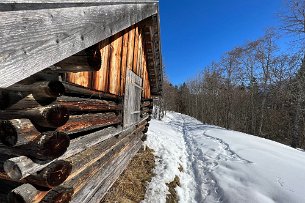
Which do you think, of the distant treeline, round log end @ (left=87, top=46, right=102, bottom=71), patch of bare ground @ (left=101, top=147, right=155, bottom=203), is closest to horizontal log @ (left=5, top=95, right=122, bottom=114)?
round log end @ (left=87, top=46, right=102, bottom=71)

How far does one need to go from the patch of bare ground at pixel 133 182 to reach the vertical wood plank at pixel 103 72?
2490 mm

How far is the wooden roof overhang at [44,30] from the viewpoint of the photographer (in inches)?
59.5

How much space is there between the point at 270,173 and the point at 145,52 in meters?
5.77

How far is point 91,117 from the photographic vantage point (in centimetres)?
410

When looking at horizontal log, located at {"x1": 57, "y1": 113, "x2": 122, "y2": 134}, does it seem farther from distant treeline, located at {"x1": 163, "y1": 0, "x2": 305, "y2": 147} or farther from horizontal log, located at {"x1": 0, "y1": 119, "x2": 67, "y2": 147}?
distant treeline, located at {"x1": 163, "y1": 0, "x2": 305, "y2": 147}

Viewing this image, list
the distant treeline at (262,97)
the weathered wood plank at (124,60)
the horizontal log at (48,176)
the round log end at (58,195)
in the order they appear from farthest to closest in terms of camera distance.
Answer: the distant treeline at (262,97) → the weathered wood plank at (124,60) → the round log end at (58,195) → the horizontal log at (48,176)

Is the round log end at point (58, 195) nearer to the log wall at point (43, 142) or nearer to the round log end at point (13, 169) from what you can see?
the log wall at point (43, 142)

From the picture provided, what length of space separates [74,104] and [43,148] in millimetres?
1138

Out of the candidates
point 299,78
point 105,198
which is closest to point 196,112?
point 299,78

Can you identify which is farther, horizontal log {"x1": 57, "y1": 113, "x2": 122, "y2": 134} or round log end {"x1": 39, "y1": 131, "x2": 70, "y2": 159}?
horizontal log {"x1": 57, "y1": 113, "x2": 122, "y2": 134}

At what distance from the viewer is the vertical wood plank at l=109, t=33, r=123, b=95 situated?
5.07m

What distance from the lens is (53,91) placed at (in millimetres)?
2346

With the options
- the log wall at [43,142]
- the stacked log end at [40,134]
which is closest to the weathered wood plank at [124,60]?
the log wall at [43,142]

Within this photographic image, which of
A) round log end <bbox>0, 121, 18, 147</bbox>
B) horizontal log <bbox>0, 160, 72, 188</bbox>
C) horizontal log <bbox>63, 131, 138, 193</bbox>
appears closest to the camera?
round log end <bbox>0, 121, 18, 147</bbox>
